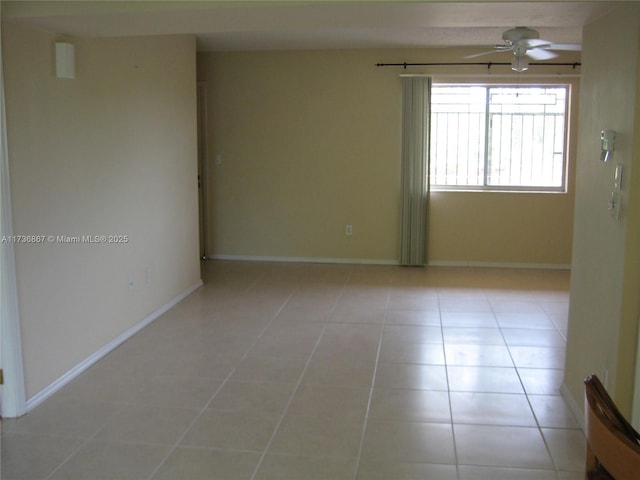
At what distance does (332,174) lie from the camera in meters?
7.06

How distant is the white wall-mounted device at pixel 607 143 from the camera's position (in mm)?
2762

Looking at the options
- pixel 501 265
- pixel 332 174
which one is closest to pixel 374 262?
pixel 332 174

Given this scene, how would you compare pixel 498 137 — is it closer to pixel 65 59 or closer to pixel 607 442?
pixel 65 59

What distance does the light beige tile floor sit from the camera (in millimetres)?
2795

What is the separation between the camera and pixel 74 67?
12.0 feet

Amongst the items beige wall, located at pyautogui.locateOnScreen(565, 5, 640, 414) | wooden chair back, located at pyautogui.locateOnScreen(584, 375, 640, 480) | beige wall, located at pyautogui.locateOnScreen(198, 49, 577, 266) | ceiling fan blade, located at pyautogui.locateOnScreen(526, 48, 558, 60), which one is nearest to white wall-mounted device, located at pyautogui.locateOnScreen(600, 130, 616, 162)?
beige wall, located at pyautogui.locateOnScreen(565, 5, 640, 414)

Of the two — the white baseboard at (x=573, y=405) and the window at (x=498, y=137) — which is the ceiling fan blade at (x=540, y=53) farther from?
the white baseboard at (x=573, y=405)

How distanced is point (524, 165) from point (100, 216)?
15.4ft

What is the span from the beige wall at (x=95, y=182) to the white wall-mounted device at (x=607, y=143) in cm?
277

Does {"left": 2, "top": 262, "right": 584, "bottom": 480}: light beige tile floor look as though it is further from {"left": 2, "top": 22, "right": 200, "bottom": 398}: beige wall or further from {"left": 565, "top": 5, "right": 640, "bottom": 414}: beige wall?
{"left": 565, "top": 5, "right": 640, "bottom": 414}: beige wall

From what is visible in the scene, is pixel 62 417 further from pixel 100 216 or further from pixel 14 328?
pixel 100 216

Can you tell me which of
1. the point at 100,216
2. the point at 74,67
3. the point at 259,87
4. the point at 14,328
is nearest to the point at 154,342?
the point at 100,216

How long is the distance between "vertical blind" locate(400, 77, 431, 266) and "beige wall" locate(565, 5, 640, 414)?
350cm

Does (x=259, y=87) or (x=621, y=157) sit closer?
(x=621, y=157)
